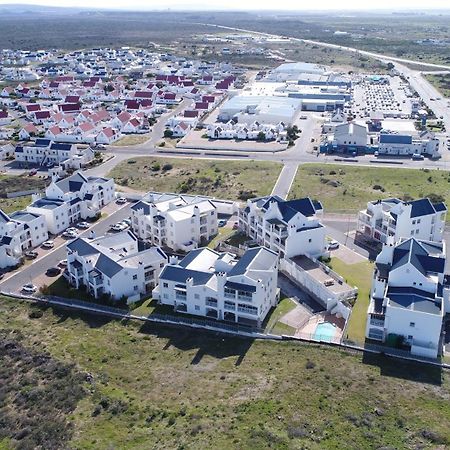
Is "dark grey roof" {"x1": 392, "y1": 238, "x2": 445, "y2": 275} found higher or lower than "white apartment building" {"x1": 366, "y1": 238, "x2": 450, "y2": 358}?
higher

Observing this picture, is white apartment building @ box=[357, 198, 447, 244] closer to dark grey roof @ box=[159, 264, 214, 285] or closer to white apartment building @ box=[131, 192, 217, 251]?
white apartment building @ box=[131, 192, 217, 251]

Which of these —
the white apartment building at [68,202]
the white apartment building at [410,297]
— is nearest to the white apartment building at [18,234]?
the white apartment building at [68,202]

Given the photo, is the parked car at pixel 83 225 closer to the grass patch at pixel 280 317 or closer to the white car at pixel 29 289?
the white car at pixel 29 289

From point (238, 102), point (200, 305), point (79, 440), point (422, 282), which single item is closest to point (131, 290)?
point (200, 305)

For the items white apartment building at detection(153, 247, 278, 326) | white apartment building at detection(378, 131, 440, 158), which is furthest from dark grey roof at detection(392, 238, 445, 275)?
white apartment building at detection(378, 131, 440, 158)

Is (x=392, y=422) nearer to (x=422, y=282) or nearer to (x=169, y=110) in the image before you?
(x=422, y=282)

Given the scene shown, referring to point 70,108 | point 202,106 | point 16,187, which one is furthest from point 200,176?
point 70,108
